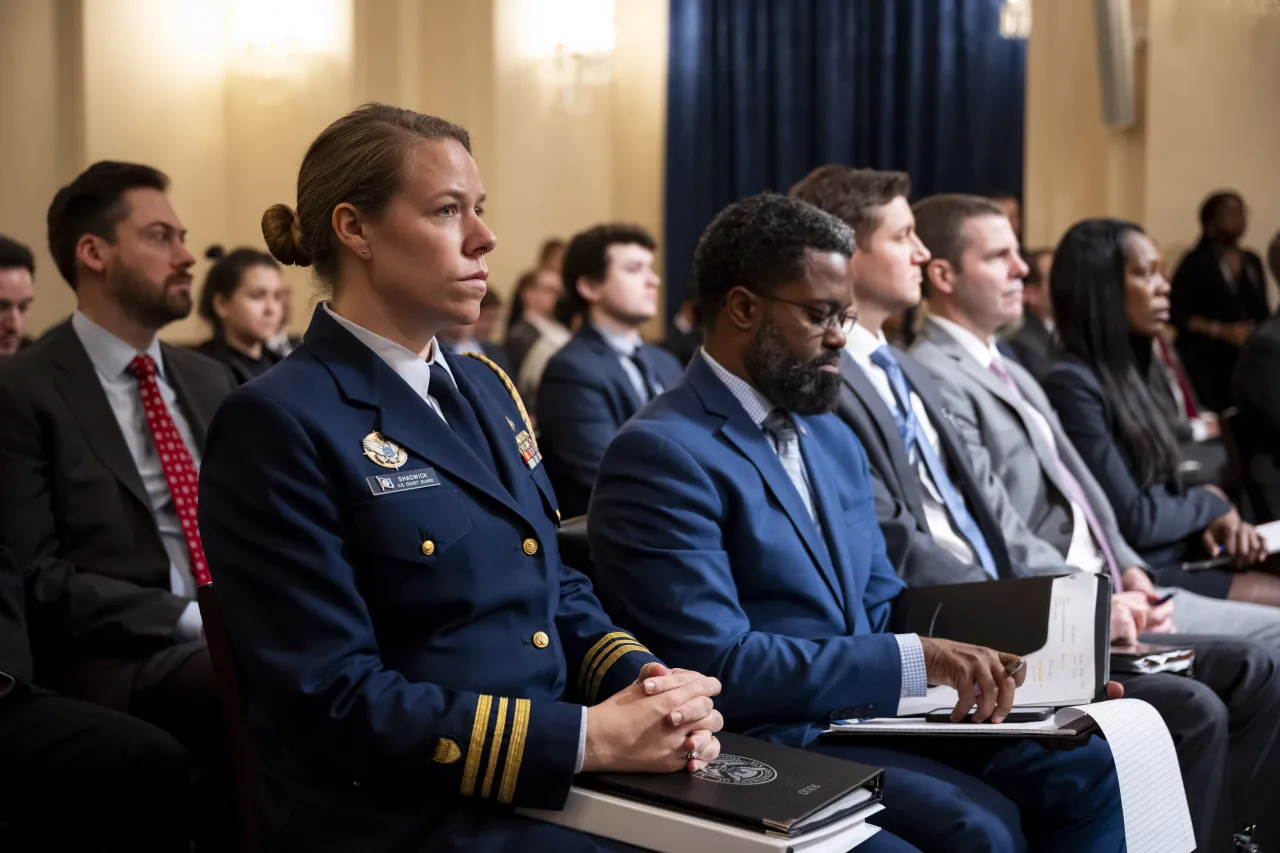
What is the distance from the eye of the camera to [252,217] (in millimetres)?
7777

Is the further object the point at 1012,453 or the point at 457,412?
the point at 1012,453

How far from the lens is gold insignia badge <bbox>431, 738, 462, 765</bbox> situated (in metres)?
1.50

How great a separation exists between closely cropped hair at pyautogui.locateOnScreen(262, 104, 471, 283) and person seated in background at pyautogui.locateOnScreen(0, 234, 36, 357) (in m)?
2.06

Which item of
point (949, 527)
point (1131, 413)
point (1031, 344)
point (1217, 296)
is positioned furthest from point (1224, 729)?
point (1217, 296)

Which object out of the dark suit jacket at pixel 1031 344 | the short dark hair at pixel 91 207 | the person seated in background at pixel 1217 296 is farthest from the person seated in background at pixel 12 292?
the person seated in background at pixel 1217 296

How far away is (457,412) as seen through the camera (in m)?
1.72

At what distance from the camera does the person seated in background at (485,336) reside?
21.8 feet

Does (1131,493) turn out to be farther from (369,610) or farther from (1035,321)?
(1035,321)

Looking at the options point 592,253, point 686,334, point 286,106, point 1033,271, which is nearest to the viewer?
point 592,253

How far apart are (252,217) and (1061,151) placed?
511 cm

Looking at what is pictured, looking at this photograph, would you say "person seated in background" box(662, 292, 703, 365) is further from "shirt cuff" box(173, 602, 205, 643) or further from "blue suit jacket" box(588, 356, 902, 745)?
"blue suit jacket" box(588, 356, 902, 745)

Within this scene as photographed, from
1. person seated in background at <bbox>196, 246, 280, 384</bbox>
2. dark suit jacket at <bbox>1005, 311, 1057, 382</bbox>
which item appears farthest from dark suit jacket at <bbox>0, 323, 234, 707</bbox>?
dark suit jacket at <bbox>1005, 311, 1057, 382</bbox>

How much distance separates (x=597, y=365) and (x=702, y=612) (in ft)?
9.08

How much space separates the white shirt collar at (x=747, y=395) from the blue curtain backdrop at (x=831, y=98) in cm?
787
